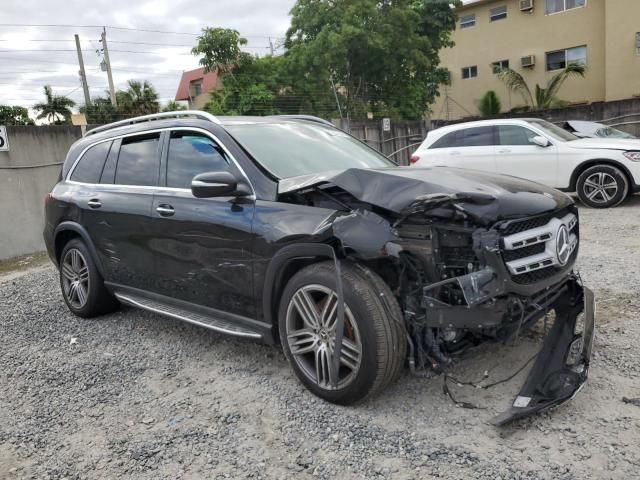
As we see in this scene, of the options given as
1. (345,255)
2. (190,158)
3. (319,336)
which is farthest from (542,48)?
(319,336)

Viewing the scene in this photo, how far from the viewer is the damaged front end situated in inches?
108

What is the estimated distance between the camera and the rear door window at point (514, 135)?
950 centimetres

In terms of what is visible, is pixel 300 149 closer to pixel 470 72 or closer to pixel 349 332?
pixel 349 332

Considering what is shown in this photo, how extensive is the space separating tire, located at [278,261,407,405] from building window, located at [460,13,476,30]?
90.9 feet

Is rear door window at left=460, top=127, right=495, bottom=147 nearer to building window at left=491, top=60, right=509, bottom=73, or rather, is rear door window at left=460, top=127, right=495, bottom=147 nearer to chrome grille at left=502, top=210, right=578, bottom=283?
chrome grille at left=502, top=210, right=578, bottom=283

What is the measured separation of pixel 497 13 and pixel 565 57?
410cm

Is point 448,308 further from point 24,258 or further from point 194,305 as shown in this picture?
point 24,258

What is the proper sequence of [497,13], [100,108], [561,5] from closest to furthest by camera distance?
[561,5] → [497,13] → [100,108]

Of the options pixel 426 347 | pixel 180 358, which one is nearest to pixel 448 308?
pixel 426 347

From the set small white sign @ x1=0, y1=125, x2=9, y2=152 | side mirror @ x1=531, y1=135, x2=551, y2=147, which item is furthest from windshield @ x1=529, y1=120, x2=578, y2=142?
small white sign @ x1=0, y1=125, x2=9, y2=152

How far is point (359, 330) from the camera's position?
2885 mm

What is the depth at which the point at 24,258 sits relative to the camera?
9.07 meters

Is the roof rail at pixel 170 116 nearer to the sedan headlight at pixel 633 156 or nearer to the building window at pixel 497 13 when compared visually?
the sedan headlight at pixel 633 156

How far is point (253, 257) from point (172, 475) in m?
1.33
